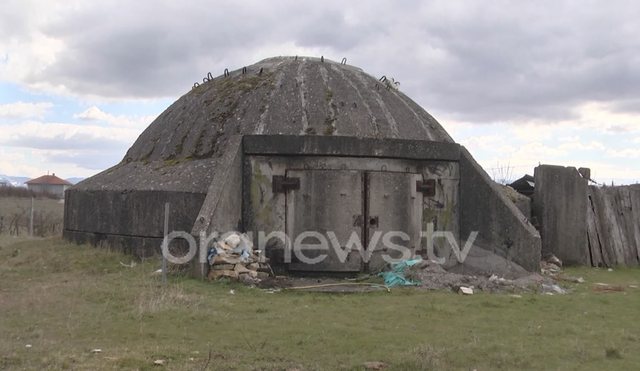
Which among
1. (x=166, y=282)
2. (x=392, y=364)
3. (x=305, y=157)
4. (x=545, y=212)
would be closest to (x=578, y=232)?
(x=545, y=212)

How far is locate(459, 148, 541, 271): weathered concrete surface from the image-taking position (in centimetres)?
1139

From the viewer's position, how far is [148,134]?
Answer: 1466 cm

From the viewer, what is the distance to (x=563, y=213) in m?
13.5

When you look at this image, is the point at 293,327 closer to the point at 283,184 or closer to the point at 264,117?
the point at 283,184

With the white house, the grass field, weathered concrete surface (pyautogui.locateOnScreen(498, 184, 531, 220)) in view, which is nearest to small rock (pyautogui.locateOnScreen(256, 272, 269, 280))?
the grass field

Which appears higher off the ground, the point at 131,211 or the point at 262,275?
the point at 131,211

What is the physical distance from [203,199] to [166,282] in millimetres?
2260

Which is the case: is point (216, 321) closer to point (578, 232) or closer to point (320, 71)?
point (320, 71)

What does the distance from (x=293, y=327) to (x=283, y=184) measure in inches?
179

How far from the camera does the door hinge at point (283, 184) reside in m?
11.1

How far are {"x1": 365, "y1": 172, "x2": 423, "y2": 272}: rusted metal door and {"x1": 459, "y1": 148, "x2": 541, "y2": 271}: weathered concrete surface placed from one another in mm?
1183

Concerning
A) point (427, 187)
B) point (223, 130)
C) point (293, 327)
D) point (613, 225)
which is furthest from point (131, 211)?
point (613, 225)

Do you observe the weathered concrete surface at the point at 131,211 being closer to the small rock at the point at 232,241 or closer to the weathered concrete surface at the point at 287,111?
the weathered concrete surface at the point at 287,111

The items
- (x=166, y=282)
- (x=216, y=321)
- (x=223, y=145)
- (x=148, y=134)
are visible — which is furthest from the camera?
(x=148, y=134)
